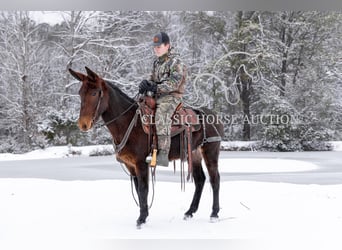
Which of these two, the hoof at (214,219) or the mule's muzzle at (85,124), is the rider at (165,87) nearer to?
the mule's muzzle at (85,124)

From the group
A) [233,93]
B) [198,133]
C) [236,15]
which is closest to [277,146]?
[233,93]

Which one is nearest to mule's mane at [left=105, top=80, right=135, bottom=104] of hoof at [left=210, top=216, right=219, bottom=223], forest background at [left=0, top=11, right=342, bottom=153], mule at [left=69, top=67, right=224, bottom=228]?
mule at [left=69, top=67, right=224, bottom=228]

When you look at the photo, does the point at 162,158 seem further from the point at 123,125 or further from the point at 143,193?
the point at 123,125

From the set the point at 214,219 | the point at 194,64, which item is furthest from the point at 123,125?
the point at 194,64

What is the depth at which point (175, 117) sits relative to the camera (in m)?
3.99

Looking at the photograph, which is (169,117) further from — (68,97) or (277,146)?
(68,97)

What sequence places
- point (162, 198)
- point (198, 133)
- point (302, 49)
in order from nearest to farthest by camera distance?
point (198, 133) < point (162, 198) < point (302, 49)

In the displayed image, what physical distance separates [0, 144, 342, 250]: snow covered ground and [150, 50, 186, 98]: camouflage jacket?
138cm

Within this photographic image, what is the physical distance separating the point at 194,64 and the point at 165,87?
573 cm

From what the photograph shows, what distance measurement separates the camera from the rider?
3770 millimetres

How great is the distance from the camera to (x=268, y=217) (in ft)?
14.2

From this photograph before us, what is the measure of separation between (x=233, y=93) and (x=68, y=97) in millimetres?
4427

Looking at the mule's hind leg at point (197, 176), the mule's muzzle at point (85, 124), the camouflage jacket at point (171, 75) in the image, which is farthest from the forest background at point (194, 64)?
the mule's muzzle at point (85, 124)

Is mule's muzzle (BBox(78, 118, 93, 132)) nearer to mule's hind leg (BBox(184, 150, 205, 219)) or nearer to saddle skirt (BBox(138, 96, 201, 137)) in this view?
saddle skirt (BBox(138, 96, 201, 137))
